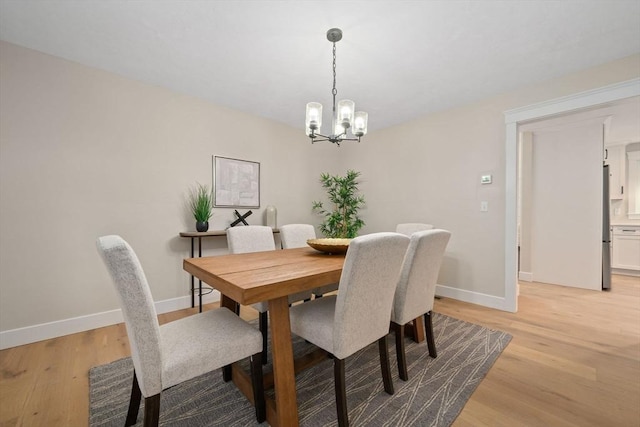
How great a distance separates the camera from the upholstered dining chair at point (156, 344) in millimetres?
936

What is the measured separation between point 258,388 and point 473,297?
8.93 ft

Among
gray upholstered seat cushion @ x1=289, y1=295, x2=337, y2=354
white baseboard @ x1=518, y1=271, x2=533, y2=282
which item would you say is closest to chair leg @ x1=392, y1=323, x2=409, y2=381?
gray upholstered seat cushion @ x1=289, y1=295, x2=337, y2=354

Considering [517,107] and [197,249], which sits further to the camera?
[197,249]

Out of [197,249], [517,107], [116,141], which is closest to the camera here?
[116,141]

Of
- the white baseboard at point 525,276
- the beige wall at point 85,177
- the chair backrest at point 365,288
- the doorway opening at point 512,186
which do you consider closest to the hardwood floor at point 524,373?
the doorway opening at point 512,186

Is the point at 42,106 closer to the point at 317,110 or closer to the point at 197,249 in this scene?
the point at 197,249

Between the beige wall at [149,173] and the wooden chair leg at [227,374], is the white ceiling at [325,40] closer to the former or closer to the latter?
the beige wall at [149,173]

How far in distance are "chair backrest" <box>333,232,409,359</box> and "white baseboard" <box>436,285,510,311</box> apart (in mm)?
2168

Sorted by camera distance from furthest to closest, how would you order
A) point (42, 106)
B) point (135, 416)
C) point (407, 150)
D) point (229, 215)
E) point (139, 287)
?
point (407, 150) → point (229, 215) → point (42, 106) → point (135, 416) → point (139, 287)

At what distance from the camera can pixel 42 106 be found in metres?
2.12

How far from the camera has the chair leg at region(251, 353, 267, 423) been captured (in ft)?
4.13

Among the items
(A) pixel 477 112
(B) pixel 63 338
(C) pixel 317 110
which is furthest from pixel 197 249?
(A) pixel 477 112

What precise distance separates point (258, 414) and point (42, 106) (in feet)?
9.36

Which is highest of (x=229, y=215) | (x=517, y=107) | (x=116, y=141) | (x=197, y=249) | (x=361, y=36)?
(x=361, y=36)
